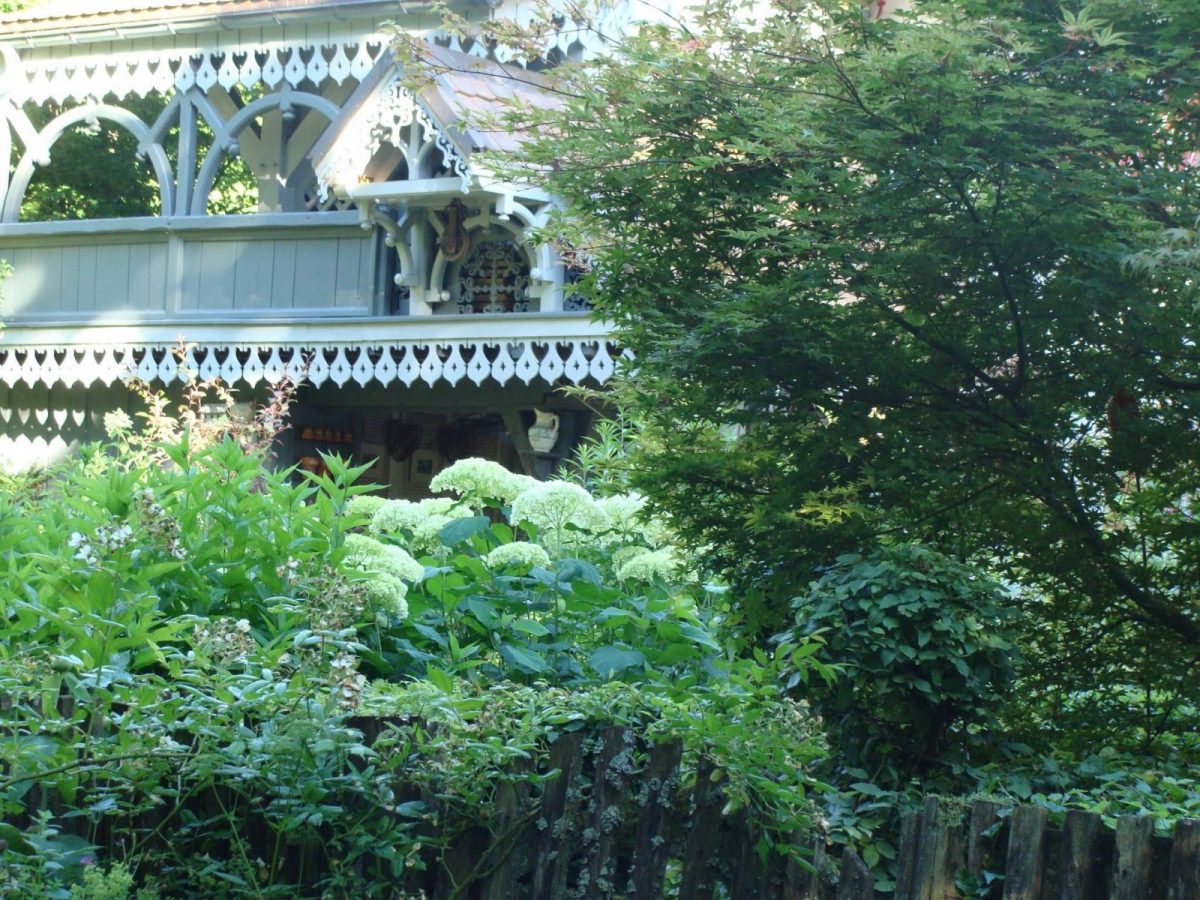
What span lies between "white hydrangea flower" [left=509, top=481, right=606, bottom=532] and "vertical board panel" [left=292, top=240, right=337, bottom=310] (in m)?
7.52

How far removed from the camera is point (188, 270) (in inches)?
530

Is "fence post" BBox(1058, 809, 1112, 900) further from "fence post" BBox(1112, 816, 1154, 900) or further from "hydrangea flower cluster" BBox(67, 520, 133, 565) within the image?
"hydrangea flower cluster" BBox(67, 520, 133, 565)

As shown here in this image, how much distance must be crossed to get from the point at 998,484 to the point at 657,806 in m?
1.75

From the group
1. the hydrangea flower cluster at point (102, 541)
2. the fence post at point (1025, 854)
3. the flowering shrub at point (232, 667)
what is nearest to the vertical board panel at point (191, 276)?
the flowering shrub at point (232, 667)

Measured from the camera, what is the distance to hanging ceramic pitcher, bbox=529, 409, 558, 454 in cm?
1267

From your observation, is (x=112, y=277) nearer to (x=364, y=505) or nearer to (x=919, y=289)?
(x=364, y=505)

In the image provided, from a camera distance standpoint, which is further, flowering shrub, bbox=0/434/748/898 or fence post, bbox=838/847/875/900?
flowering shrub, bbox=0/434/748/898

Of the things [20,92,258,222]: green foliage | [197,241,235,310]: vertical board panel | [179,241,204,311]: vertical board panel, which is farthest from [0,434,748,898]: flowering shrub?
[20,92,258,222]: green foliage

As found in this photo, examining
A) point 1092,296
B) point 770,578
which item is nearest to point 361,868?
point 770,578

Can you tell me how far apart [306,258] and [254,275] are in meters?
0.55

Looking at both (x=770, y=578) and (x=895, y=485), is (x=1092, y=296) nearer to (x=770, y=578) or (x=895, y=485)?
(x=895, y=485)

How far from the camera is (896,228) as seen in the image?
4.44 metres

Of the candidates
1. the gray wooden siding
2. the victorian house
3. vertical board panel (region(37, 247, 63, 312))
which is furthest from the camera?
vertical board panel (region(37, 247, 63, 312))

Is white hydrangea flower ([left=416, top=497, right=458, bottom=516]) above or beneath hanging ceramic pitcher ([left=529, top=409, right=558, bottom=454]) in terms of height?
beneath
